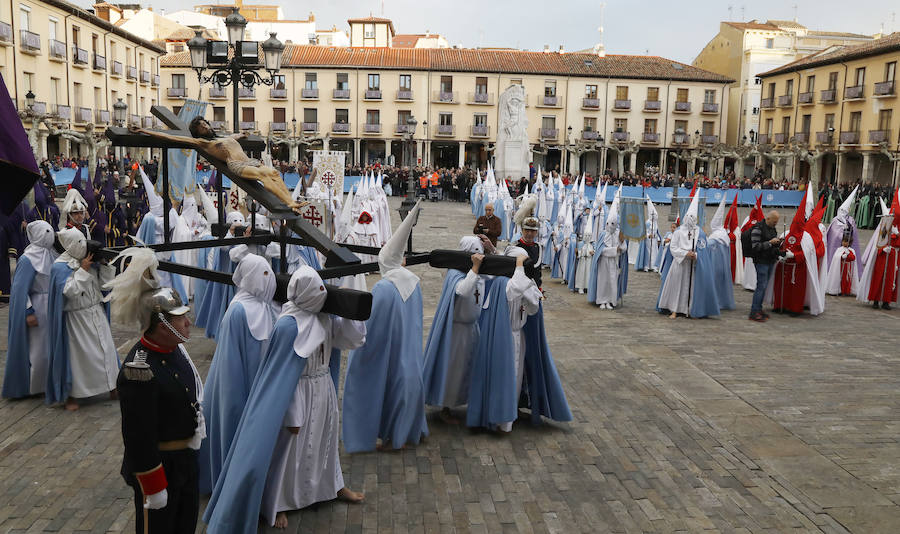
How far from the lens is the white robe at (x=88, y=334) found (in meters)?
6.52

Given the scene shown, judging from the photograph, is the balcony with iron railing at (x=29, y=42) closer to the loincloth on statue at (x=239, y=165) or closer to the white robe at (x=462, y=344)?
the white robe at (x=462, y=344)

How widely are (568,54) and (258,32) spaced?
2454cm

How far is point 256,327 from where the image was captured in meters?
4.59

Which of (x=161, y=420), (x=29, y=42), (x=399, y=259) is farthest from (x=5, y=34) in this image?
(x=161, y=420)

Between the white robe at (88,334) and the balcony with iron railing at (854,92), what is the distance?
141ft

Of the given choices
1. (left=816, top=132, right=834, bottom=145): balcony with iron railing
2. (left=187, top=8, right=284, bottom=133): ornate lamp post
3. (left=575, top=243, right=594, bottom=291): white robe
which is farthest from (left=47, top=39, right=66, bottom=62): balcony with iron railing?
(left=816, top=132, right=834, bottom=145): balcony with iron railing

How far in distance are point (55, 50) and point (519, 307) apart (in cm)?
3624

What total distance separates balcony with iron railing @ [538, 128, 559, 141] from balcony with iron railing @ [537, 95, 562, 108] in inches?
65.4

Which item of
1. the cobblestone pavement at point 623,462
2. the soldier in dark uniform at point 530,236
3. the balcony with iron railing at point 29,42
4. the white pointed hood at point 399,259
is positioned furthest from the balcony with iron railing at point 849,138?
the white pointed hood at point 399,259

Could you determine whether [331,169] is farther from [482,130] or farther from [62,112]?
[482,130]

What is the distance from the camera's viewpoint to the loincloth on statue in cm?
457

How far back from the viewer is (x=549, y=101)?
51000 millimetres

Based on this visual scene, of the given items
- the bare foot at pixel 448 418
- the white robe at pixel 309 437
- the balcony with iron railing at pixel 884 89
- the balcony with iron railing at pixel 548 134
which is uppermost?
the balcony with iron railing at pixel 884 89

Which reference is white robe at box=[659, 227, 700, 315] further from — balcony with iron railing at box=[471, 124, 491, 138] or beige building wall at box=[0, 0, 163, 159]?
balcony with iron railing at box=[471, 124, 491, 138]
